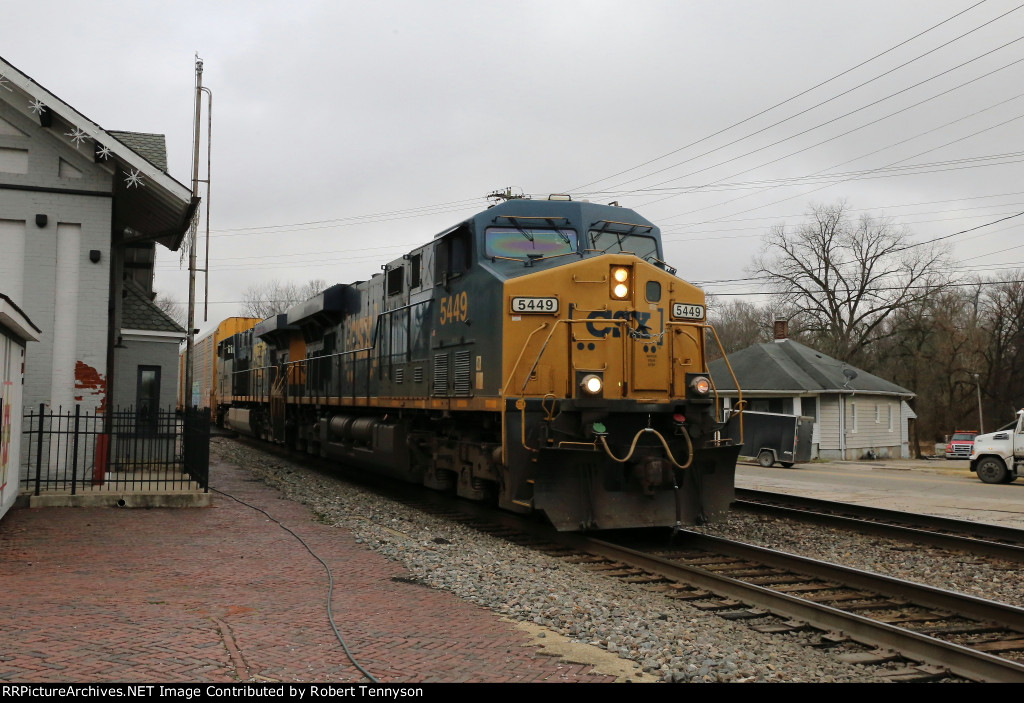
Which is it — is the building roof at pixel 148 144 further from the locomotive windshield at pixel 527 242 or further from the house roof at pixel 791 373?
the house roof at pixel 791 373

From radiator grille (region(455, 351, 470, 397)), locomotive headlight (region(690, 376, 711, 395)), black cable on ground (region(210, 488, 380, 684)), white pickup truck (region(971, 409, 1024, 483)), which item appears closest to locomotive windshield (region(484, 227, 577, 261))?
radiator grille (region(455, 351, 470, 397))

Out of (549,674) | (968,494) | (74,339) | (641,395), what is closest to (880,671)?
(549,674)

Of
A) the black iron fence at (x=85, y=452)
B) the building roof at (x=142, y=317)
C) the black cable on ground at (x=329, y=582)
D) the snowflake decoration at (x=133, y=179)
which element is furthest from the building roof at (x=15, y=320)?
the building roof at (x=142, y=317)

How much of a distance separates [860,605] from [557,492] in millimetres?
3297

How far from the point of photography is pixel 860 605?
7.36m

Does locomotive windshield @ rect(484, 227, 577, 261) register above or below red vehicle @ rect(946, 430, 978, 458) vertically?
above

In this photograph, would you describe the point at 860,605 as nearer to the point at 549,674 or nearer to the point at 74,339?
the point at 549,674

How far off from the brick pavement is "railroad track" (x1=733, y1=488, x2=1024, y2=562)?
6.40 m

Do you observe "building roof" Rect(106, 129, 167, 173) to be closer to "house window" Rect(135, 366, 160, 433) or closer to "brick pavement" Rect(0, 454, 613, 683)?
"house window" Rect(135, 366, 160, 433)

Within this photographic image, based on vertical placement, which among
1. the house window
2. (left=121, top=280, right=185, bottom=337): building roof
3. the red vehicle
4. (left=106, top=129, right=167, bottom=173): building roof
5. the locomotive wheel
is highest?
(left=106, top=129, right=167, bottom=173): building roof

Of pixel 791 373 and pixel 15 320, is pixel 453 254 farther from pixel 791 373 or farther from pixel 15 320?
pixel 791 373

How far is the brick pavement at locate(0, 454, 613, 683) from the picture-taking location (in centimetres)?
515

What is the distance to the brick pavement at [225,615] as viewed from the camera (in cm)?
515

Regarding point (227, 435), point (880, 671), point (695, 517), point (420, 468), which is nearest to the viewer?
point (880, 671)
